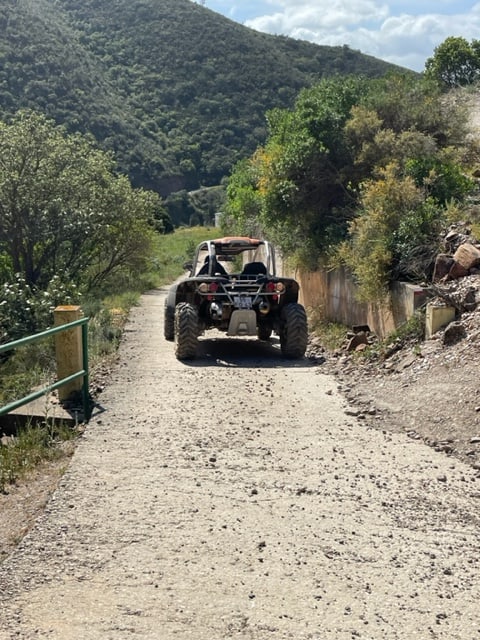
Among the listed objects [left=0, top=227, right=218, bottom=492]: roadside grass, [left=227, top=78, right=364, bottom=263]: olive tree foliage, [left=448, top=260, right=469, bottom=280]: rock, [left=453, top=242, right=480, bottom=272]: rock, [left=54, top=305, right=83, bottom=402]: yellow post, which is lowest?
[left=0, top=227, right=218, bottom=492]: roadside grass

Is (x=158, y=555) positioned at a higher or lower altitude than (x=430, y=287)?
lower

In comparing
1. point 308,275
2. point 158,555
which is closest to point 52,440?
point 158,555

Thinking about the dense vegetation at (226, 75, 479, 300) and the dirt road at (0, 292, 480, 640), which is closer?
the dirt road at (0, 292, 480, 640)

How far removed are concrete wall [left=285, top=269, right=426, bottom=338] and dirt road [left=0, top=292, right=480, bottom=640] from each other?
343 centimetres

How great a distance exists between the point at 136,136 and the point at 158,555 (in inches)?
2296

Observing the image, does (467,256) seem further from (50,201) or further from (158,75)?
(158,75)

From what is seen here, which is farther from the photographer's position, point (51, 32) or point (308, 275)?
point (51, 32)

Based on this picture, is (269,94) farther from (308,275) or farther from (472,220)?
(472,220)

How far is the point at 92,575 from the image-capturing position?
14.8ft

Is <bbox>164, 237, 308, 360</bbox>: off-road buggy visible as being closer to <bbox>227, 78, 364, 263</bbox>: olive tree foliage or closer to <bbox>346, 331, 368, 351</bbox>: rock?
<bbox>346, 331, 368, 351</bbox>: rock

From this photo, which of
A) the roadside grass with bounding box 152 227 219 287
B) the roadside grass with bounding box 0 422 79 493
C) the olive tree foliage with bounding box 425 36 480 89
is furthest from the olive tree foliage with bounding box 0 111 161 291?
the olive tree foliage with bounding box 425 36 480 89

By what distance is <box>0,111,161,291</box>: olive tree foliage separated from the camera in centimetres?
2038

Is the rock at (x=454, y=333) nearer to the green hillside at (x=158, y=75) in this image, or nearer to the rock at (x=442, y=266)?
the rock at (x=442, y=266)

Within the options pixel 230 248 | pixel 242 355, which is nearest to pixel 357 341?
pixel 242 355
